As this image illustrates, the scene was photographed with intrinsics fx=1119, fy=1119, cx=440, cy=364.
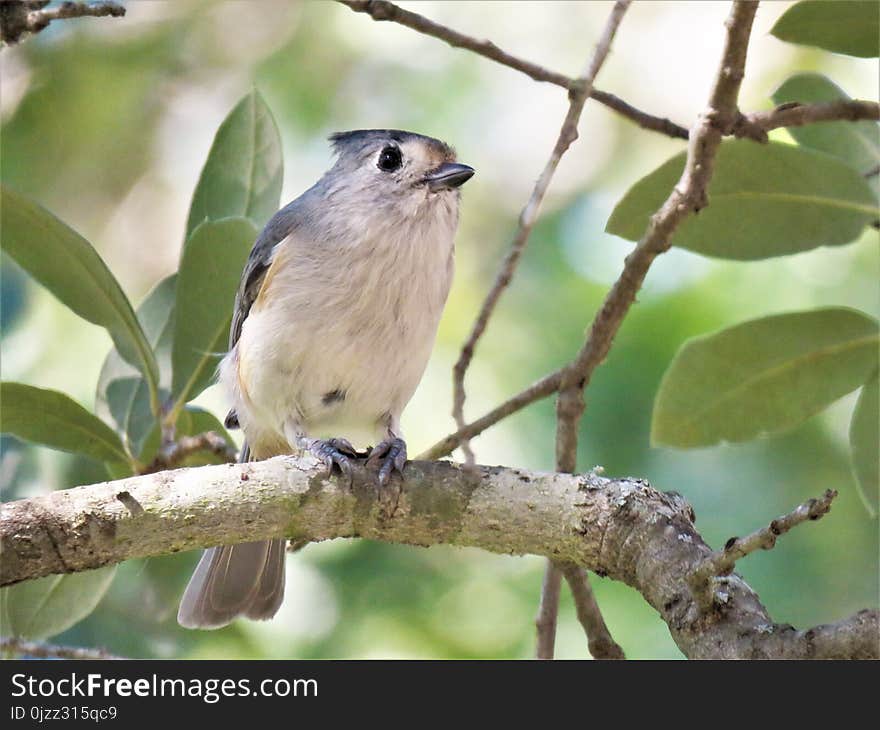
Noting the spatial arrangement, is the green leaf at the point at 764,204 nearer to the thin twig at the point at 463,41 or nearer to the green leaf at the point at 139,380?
the thin twig at the point at 463,41

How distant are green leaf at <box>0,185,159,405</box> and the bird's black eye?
0.82 m

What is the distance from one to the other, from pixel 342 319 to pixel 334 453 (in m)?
0.51

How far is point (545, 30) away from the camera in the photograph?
4.84m

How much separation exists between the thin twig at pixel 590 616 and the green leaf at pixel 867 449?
638 millimetres

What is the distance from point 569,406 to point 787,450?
1.36m

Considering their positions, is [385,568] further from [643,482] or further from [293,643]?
[643,482]

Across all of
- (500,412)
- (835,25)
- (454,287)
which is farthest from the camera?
(454,287)

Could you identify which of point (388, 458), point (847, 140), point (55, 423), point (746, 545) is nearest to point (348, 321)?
point (388, 458)

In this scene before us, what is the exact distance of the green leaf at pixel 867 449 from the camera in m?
2.42

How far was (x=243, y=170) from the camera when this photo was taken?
9.25 ft

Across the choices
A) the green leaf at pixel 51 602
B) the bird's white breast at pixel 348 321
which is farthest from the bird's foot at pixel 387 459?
the green leaf at pixel 51 602

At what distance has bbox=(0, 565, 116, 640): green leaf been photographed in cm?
253

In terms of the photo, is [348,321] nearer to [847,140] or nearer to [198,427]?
[198,427]

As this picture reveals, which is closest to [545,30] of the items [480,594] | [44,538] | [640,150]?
[640,150]
